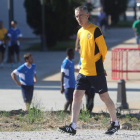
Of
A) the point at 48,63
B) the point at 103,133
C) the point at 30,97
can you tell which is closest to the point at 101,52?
the point at 103,133

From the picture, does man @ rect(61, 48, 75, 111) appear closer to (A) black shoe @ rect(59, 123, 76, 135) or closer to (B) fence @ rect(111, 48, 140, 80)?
(A) black shoe @ rect(59, 123, 76, 135)

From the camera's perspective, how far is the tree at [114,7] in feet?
124

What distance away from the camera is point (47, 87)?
11570 millimetres

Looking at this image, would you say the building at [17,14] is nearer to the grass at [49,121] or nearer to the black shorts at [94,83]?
the grass at [49,121]

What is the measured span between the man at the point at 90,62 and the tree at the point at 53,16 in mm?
14405

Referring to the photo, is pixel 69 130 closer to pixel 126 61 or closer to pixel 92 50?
pixel 92 50

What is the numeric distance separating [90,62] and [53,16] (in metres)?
15.1

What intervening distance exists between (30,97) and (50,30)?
40.5 ft

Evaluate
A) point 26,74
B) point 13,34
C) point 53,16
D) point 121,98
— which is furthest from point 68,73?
point 53,16

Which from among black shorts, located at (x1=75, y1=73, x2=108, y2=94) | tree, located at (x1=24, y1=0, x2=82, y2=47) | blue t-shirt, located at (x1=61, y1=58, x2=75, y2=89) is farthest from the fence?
black shorts, located at (x1=75, y1=73, x2=108, y2=94)

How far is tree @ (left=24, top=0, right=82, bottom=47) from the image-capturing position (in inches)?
787

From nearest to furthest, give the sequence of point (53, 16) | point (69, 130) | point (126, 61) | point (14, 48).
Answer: point (69, 130)
point (126, 61)
point (14, 48)
point (53, 16)

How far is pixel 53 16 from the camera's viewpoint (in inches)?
801

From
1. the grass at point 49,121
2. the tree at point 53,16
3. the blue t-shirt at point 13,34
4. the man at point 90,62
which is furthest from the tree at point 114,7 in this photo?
the man at point 90,62
